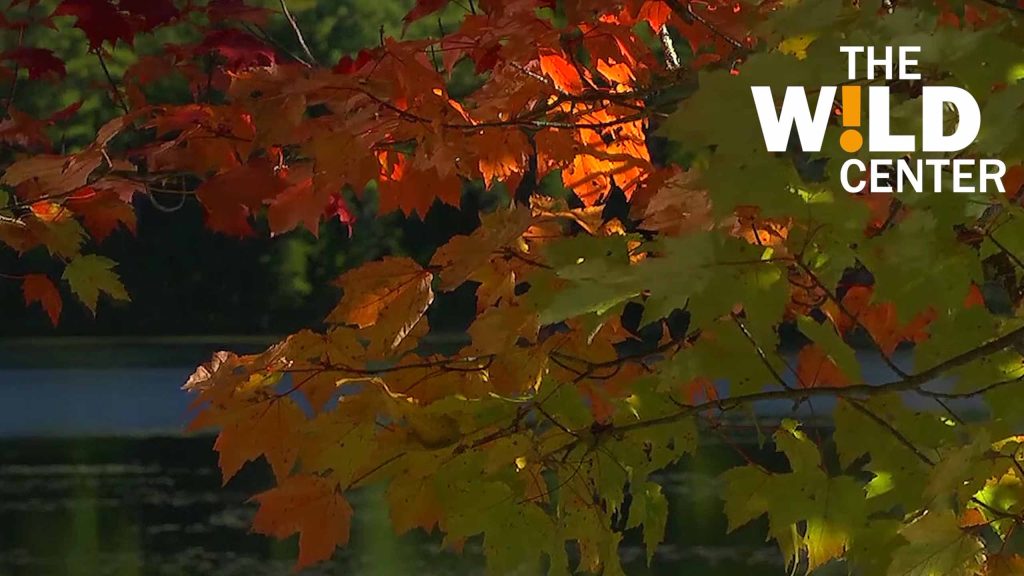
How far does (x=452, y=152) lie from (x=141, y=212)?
1782 cm

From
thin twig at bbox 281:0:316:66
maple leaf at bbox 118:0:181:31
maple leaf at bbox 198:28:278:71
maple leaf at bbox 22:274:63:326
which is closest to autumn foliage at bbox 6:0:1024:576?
thin twig at bbox 281:0:316:66

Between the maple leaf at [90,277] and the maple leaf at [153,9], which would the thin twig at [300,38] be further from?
the maple leaf at [90,277]

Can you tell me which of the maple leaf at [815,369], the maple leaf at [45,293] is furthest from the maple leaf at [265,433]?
the maple leaf at [45,293]

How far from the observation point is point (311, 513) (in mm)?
1594

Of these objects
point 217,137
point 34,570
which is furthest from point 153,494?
point 217,137

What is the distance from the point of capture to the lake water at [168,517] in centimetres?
661

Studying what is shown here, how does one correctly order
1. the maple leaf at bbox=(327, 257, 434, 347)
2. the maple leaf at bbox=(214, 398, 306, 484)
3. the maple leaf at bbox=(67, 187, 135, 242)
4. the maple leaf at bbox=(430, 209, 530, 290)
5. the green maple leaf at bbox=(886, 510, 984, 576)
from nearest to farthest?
1. the green maple leaf at bbox=(886, 510, 984, 576)
2. the maple leaf at bbox=(430, 209, 530, 290)
3. the maple leaf at bbox=(214, 398, 306, 484)
4. the maple leaf at bbox=(327, 257, 434, 347)
5. the maple leaf at bbox=(67, 187, 135, 242)

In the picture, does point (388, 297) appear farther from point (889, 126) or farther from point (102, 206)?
point (102, 206)

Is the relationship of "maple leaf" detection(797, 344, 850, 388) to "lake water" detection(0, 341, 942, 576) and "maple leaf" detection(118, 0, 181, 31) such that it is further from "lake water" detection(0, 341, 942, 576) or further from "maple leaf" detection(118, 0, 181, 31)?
"lake water" detection(0, 341, 942, 576)

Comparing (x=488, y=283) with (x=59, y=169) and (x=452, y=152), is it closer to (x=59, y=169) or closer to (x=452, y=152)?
(x=452, y=152)

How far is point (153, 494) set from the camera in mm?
8602

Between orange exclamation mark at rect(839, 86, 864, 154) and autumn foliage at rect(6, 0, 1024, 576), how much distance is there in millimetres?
14

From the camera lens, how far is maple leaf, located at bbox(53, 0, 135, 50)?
8.71 ft

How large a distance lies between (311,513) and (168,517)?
21.7ft
